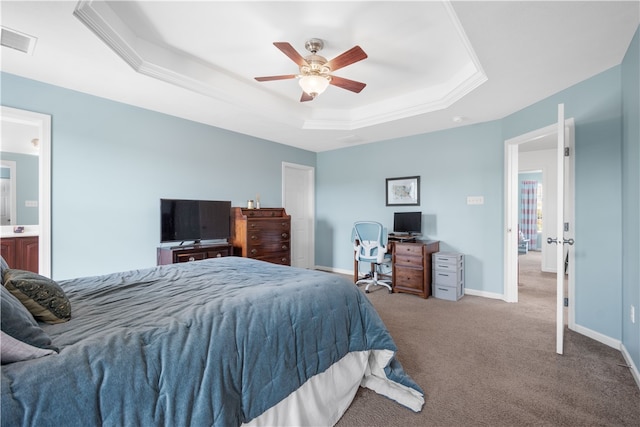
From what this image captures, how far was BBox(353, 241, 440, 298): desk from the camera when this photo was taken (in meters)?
3.97

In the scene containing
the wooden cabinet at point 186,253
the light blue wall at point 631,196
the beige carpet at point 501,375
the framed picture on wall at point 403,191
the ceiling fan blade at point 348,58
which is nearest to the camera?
the beige carpet at point 501,375

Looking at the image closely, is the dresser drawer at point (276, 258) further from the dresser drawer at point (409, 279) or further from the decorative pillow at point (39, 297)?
the decorative pillow at point (39, 297)

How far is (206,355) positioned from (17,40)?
2.76 meters

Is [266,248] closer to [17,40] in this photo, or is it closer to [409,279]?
[409,279]

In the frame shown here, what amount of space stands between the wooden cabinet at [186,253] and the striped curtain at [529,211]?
8.73 meters

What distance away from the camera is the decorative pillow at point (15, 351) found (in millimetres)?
813

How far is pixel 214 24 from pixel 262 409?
2685 millimetres

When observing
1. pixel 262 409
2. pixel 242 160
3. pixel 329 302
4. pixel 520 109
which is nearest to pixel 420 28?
pixel 520 109

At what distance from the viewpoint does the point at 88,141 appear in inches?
120

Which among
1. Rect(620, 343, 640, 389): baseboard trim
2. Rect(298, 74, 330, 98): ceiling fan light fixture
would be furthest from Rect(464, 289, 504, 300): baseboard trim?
Rect(298, 74, 330, 98): ceiling fan light fixture

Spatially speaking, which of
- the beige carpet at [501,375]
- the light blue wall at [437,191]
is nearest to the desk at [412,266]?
the light blue wall at [437,191]

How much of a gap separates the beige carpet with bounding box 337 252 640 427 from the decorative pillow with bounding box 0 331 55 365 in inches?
57.2

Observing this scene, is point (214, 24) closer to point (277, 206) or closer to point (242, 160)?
point (242, 160)

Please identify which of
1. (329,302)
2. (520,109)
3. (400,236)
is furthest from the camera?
(400,236)
